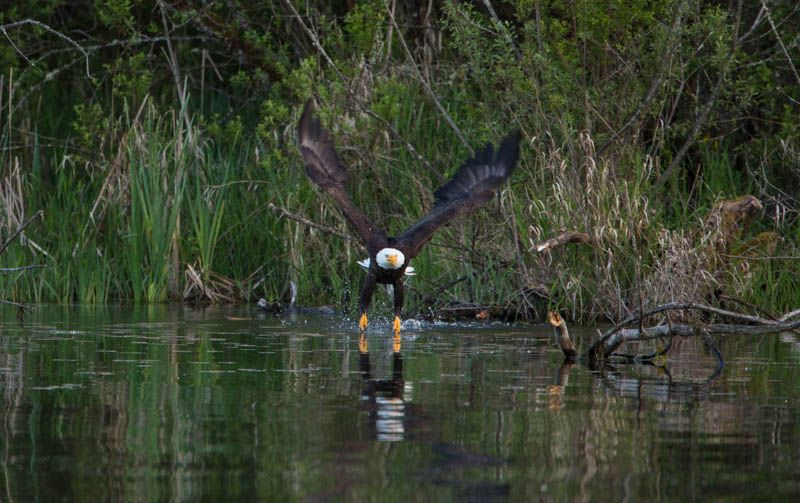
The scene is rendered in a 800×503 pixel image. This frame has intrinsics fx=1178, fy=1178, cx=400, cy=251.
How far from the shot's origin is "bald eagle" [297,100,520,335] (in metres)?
9.48

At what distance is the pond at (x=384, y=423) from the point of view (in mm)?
3410

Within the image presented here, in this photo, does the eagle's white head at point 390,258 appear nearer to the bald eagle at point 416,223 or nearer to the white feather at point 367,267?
the bald eagle at point 416,223

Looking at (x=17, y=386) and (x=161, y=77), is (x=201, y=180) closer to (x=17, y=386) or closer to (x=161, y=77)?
(x=161, y=77)

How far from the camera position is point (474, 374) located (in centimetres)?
605

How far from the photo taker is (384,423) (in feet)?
14.5

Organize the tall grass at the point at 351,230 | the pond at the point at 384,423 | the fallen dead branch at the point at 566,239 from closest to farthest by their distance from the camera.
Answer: the pond at the point at 384,423 → the fallen dead branch at the point at 566,239 → the tall grass at the point at 351,230

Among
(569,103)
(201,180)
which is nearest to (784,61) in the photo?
(569,103)

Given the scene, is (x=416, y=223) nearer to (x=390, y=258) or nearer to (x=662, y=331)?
(x=390, y=258)

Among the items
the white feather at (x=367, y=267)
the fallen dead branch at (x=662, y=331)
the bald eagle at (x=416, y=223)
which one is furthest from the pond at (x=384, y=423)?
the white feather at (x=367, y=267)

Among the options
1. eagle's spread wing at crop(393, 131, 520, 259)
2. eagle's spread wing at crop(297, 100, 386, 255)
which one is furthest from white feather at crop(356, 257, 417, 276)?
eagle's spread wing at crop(393, 131, 520, 259)

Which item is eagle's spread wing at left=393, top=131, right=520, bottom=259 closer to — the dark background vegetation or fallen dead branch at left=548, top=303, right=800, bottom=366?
the dark background vegetation

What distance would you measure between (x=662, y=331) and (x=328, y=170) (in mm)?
4500

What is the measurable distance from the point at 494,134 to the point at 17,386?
5.98 metres


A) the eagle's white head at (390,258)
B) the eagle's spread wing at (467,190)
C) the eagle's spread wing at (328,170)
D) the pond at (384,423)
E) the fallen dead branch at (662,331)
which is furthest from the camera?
the eagle's spread wing at (328,170)
